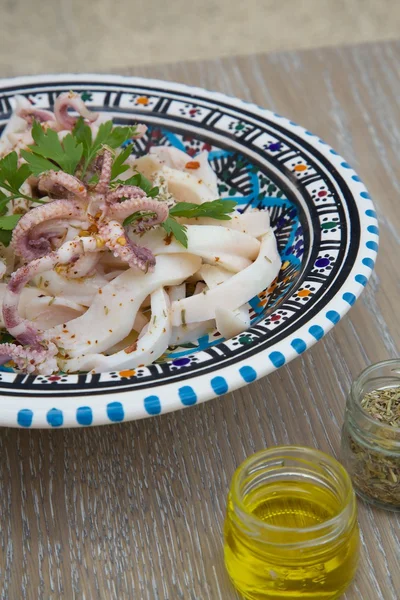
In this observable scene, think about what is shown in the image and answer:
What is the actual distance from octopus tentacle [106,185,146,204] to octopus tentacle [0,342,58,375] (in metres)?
0.32

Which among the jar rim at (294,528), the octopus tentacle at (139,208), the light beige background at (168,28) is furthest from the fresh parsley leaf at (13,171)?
the light beige background at (168,28)

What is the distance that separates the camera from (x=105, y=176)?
165 cm

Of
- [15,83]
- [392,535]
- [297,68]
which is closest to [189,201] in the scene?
[15,83]

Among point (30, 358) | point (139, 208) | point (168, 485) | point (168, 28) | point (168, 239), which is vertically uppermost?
point (139, 208)

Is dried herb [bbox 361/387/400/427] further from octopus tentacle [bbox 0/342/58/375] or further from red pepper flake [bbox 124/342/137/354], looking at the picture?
octopus tentacle [bbox 0/342/58/375]

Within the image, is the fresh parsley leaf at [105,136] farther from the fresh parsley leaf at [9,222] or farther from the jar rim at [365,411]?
the jar rim at [365,411]

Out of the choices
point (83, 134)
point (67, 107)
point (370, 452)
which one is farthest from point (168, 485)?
point (67, 107)

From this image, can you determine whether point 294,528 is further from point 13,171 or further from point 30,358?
point 13,171

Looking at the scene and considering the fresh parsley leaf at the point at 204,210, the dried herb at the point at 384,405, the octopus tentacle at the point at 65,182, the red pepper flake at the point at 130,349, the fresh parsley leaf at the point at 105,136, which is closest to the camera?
the dried herb at the point at 384,405

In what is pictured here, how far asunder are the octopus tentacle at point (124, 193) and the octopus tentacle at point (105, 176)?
3cm

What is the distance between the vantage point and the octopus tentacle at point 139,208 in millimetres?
1592

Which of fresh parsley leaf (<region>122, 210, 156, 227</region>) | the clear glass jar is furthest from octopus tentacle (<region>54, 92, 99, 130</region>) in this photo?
the clear glass jar

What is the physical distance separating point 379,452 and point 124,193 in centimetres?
68

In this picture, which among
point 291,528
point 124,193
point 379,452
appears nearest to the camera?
point 291,528
